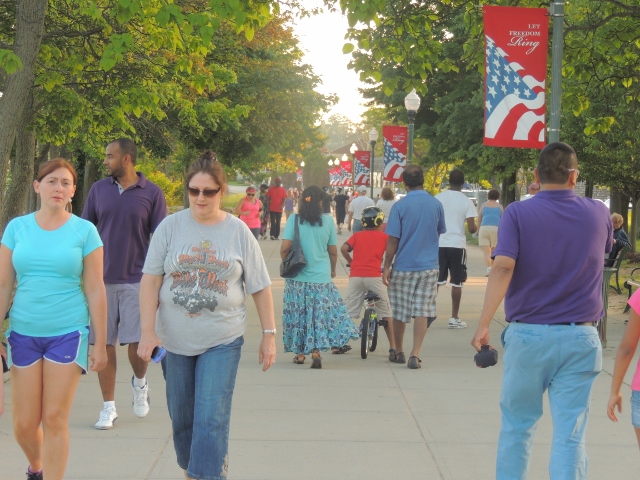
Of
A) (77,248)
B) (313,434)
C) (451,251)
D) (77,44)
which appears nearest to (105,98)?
(77,44)

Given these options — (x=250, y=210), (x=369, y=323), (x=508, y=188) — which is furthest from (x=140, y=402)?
(x=508, y=188)

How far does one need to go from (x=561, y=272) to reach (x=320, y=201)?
4885mm

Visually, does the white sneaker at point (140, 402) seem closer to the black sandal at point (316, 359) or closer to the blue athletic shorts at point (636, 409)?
the black sandal at point (316, 359)

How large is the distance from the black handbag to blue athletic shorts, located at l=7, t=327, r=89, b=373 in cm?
453

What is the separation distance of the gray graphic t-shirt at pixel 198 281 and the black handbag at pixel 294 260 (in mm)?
4458

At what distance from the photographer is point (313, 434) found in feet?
22.5

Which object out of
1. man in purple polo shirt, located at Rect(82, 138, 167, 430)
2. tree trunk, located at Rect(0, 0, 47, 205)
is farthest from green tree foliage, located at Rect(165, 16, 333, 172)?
man in purple polo shirt, located at Rect(82, 138, 167, 430)

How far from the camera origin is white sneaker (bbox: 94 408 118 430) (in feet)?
22.5

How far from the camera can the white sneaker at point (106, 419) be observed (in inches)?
270

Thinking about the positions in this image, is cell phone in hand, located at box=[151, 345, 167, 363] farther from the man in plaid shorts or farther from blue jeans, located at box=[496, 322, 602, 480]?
the man in plaid shorts

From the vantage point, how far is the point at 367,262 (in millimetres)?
10109

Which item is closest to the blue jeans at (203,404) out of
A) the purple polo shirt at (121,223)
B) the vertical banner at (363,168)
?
the purple polo shirt at (121,223)

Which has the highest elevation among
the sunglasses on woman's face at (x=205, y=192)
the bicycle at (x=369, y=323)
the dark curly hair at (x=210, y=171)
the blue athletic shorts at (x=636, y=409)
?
the dark curly hair at (x=210, y=171)

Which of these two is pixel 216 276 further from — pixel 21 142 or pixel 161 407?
pixel 21 142
